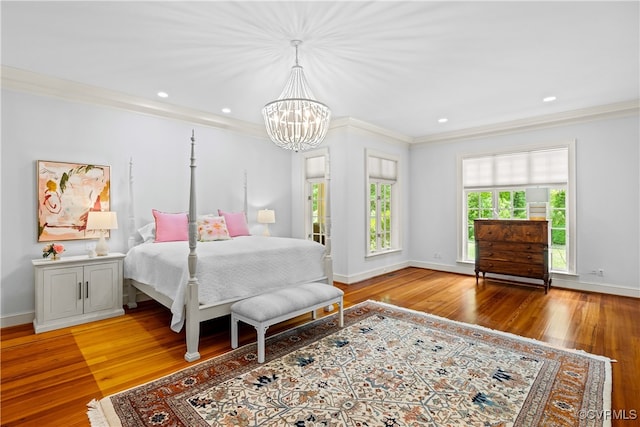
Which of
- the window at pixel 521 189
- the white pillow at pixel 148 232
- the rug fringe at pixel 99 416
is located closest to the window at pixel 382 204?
the window at pixel 521 189

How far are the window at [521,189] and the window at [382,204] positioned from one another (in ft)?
4.09

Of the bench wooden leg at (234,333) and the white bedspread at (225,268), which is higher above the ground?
the white bedspread at (225,268)

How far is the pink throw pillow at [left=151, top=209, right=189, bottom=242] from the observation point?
4066 mm

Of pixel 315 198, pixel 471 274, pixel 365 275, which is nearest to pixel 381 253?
pixel 365 275

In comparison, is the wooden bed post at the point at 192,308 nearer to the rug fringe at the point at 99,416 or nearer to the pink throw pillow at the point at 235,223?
the rug fringe at the point at 99,416

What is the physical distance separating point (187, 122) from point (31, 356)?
130 inches

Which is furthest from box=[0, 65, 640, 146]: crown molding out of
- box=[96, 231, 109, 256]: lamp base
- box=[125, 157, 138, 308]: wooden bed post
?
box=[96, 231, 109, 256]: lamp base

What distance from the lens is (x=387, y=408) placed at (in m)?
2.01

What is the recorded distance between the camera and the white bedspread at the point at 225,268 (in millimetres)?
2842

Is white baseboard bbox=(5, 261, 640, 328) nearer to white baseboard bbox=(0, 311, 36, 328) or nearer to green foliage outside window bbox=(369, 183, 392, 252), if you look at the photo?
white baseboard bbox=(0, 311, 36, 328)

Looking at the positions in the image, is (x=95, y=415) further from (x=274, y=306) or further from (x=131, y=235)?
(x=131, y=235)

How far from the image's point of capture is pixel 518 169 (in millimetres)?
5352

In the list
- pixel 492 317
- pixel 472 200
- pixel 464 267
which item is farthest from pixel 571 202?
pixel 492 317

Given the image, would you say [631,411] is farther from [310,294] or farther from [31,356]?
[31,356]
